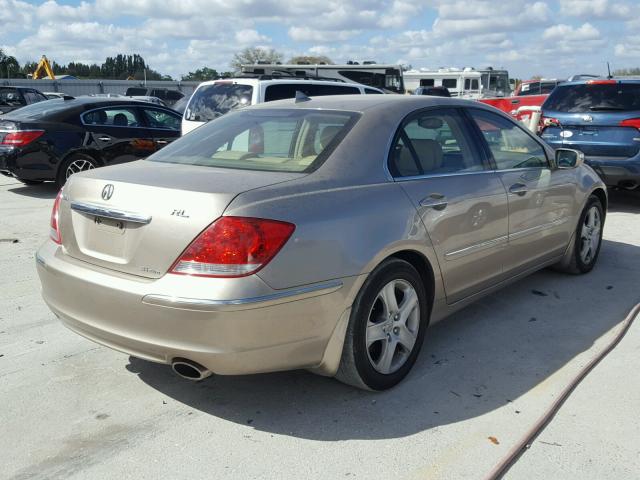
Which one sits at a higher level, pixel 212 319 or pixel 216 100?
pixel 216 100

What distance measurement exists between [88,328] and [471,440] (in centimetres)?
194

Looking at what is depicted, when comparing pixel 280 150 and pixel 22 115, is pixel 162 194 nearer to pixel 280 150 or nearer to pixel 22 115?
pixel 280 150

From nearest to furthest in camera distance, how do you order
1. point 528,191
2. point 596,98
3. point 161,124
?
1. point 528,191
2. point 596,98
3. point 161,124

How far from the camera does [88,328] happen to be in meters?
3.29

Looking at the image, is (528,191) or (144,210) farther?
(528,191)

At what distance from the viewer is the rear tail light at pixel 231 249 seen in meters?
2.90

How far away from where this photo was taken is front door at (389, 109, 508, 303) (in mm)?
3797

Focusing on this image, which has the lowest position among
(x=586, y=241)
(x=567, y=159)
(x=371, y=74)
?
(x=586, y=241)

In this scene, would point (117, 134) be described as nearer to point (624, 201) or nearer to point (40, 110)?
point (40, 110)

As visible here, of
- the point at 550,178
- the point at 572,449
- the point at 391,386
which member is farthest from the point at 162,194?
the point at 550,178

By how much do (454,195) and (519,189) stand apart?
0.88m

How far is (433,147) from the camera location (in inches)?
160

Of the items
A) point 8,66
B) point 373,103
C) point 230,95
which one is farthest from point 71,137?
point 8,66

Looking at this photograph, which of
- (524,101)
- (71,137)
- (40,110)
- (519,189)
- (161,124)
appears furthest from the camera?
(524,101)
